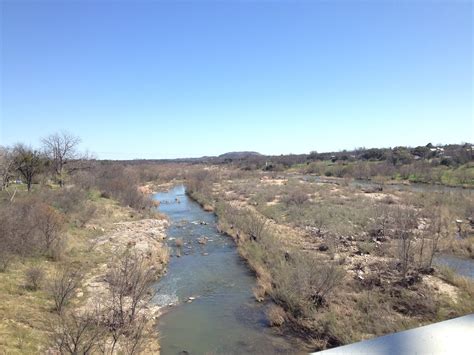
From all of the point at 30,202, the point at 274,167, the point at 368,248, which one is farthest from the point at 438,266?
the point at 274,167

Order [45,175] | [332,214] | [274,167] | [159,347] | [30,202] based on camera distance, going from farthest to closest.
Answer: [274,167] → [45,175] → [332,214] → [30,202] → [159,347]

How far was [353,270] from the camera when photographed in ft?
42.8

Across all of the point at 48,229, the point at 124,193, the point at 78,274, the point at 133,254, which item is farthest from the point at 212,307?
the point at 124,193

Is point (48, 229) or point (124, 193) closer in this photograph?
point (48, 229)

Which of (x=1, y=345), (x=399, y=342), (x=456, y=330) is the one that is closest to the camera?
(x=399, y=342)

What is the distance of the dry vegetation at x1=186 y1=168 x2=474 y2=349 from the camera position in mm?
9192

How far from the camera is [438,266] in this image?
12570mm

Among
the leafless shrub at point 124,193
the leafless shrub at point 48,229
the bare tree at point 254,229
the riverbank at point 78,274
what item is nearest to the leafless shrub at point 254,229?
the bare tree at point 254,229

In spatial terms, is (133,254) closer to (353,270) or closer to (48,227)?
(48,227)

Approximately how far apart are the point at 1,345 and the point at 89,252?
29.8ft

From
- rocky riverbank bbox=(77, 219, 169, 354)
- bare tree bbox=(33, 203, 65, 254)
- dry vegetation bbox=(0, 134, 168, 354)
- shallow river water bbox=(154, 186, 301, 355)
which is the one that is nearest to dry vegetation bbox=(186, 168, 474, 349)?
shallow river water bbox=(154, 186, 301, 355)

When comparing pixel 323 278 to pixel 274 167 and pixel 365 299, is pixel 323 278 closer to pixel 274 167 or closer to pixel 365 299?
pixel 365 299

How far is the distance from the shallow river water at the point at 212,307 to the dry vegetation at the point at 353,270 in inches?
24.7

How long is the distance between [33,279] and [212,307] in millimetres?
6221
